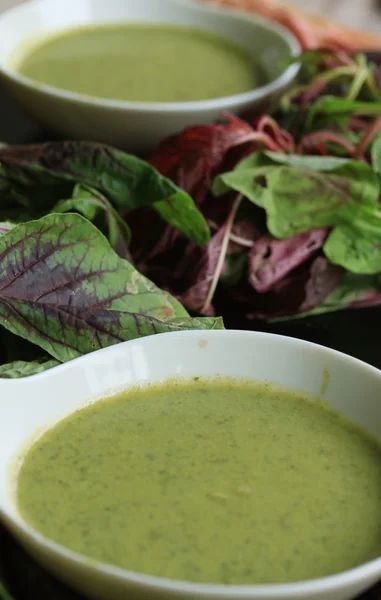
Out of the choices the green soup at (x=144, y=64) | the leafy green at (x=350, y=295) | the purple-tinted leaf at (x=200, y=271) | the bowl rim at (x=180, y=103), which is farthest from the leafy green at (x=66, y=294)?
the green soup at (x=144, y=64)

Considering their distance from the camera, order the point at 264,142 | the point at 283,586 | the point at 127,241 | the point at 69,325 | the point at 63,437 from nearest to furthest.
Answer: the point at 283,586 < the point at 63,437 < the point at 69,325 < the point at 127,241 < the point at 264,142

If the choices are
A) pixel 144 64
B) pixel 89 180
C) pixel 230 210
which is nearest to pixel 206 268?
pixel 230 210

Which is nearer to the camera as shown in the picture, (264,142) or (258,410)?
(258,410)

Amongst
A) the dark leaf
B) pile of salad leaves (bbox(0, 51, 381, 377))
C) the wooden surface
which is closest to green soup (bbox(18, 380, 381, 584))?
pile of salad leaves (bbox(0, 51, 381, 377))

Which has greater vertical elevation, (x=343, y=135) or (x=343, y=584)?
(x=343, y=584)

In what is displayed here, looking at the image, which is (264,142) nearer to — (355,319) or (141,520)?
(355,319)

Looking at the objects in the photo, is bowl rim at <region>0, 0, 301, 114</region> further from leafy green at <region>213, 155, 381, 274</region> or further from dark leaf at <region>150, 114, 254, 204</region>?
leafy green at <region>213, 155, 381, 274</region>

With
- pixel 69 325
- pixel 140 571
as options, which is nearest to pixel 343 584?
pixel 140 571

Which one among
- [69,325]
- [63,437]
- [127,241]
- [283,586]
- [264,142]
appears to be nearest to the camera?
[283,586]
